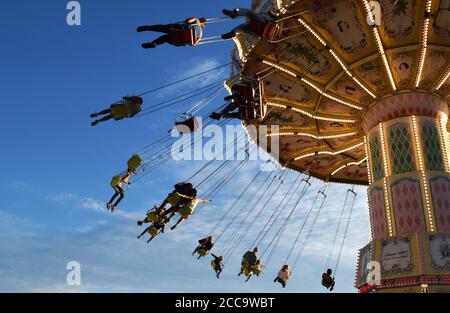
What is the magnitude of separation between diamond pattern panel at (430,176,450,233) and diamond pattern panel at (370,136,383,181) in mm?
1496

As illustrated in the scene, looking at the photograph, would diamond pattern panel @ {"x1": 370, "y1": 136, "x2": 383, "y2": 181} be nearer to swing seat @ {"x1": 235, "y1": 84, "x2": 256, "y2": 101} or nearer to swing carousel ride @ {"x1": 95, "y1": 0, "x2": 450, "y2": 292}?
swing carousel ride @ {"x1": 95, "y1": 0, "x2": 450, "y2": 292}

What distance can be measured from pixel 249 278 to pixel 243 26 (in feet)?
34.3

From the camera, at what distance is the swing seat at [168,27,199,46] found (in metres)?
11.0

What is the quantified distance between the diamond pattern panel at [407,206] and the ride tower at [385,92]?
0.03m

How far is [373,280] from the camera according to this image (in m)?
12.2

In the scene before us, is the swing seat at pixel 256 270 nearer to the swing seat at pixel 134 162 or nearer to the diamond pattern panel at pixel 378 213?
the diamond pattern panel at pixel 378 213

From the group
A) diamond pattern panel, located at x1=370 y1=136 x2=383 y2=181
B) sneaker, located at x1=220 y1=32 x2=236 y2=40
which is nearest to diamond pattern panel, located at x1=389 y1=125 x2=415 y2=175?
diamond pattern panel, located at x1=370 y1=136 x2=383 y2=181

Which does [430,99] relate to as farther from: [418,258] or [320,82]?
[418,258]

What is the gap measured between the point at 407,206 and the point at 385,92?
359 cm

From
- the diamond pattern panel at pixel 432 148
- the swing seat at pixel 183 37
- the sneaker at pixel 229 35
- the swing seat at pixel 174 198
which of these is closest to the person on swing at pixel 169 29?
the swing seat at pixel 183 37

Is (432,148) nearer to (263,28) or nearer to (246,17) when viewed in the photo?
(263,28)

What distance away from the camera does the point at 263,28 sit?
11.0 metres

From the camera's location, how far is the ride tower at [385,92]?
Result: 1180 cm
